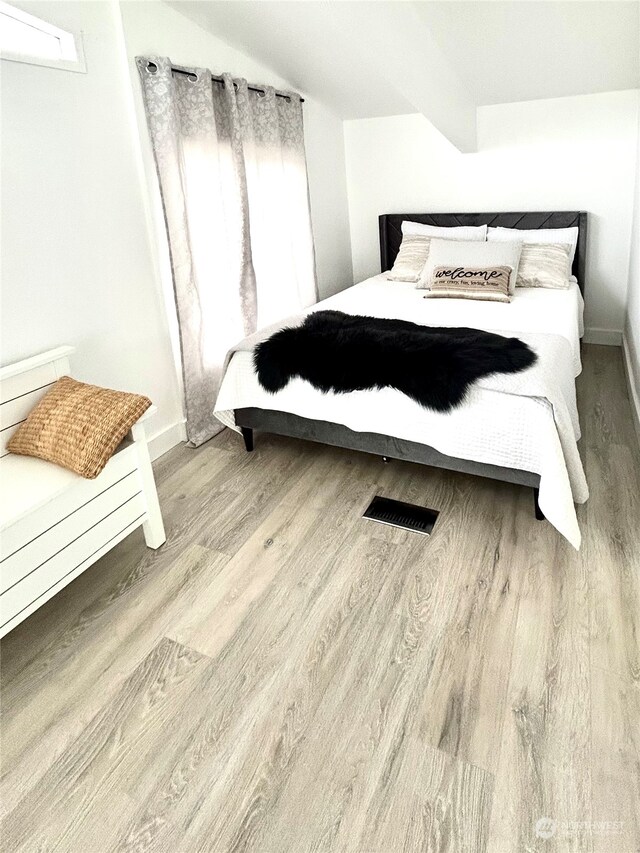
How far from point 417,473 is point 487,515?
43 centimetres

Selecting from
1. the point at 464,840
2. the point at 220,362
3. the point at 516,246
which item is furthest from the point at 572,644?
the point at 516,246

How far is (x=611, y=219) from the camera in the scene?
3729mm

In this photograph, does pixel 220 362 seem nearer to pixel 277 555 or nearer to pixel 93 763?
pixel 277 555

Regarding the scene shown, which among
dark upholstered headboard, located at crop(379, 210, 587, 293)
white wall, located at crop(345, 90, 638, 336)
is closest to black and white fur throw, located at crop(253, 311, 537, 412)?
dark upholstered headboard, located at crop(379, 210, 587, 293)

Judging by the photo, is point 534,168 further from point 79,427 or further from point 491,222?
point 79,427

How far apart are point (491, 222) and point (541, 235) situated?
0.43 metres

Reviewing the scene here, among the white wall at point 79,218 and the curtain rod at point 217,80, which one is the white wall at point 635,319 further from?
the white wall at point 79,218

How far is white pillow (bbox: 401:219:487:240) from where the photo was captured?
3820 millimetres

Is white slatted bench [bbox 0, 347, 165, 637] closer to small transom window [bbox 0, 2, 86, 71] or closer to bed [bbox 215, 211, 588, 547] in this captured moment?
bed [bbox 215, 211, 588, 547]

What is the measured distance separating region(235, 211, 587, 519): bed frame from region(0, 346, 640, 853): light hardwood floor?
0.62 feet

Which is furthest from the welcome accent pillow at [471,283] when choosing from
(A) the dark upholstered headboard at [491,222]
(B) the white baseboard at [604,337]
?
(B) the white baseboard at [604,337]

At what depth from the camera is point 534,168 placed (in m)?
3.84

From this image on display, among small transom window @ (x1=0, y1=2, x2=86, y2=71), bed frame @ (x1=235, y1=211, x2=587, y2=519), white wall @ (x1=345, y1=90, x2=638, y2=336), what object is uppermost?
small transom window @ (x1=0, y1=2, x2=86, y2=71)

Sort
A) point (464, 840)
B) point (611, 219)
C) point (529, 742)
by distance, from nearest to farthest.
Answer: point (464, 840) → point (529, 742) → point (611, 219)
